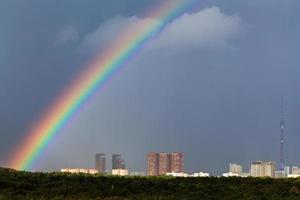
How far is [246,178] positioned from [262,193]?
214 inches

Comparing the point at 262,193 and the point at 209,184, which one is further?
the point at 209,184

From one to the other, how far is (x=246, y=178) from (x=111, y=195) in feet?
28.5

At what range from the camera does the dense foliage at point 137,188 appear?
18328 mm

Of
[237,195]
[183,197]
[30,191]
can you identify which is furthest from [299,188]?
[30,191]

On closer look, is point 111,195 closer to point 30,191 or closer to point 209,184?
point 30,191

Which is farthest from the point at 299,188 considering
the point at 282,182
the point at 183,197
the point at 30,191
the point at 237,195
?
the point at 30,191

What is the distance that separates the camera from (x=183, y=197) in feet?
58.7

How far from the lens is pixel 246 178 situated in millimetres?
25344

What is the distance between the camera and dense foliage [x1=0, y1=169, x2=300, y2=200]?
18328 mm

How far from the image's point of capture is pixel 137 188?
20.5m

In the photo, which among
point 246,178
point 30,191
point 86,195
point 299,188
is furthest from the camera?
point 246,178

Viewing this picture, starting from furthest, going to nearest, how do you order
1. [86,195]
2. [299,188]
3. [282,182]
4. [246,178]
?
[246,178], [282,182], [299,188], [86,195]

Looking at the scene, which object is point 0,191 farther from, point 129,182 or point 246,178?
point 246,178

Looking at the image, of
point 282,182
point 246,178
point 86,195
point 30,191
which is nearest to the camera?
point 86,195
